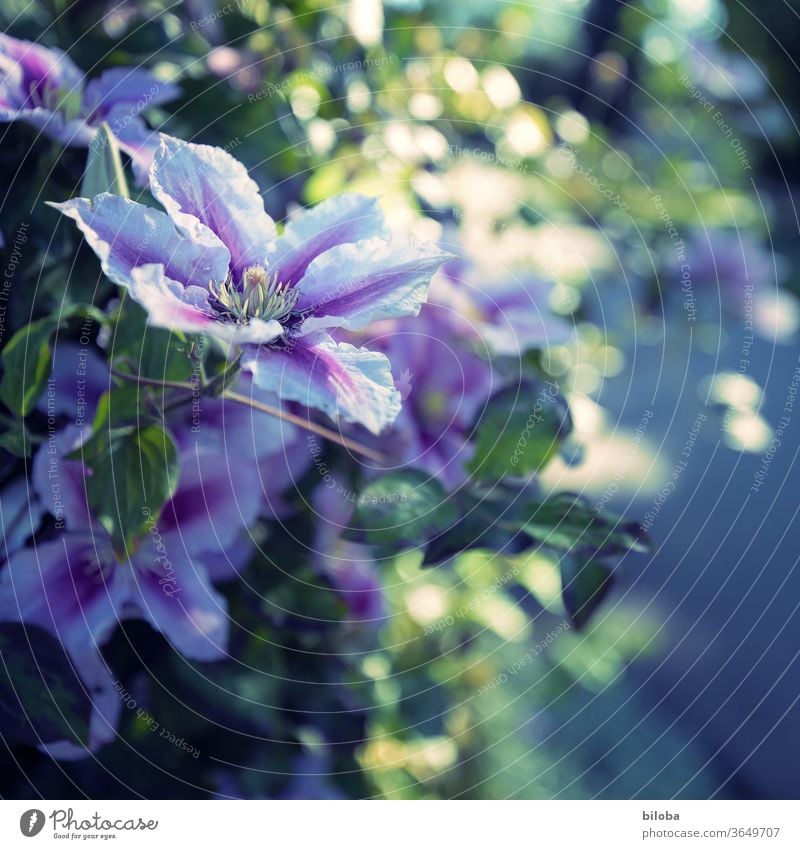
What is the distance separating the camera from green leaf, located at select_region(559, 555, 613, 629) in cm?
39

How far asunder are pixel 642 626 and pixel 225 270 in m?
1.07

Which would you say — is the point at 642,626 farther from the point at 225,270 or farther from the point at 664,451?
the point at 225,270

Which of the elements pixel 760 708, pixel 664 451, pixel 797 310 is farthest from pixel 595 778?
pixel 797 310

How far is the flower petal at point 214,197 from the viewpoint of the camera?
12.1 inches

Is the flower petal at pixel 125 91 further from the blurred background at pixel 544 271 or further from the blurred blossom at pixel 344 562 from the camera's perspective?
the blurred blossom at pixel 344 562

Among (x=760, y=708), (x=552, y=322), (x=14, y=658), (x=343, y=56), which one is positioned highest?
(x=343, y=56)

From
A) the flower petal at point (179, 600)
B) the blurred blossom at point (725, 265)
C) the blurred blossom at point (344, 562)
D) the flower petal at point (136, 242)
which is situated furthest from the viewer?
the blurred blossom at point (725, 265)

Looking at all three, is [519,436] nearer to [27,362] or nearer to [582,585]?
[582,585]

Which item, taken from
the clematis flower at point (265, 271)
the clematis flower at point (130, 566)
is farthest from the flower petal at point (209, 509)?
the clematis flower at point (265, 271)

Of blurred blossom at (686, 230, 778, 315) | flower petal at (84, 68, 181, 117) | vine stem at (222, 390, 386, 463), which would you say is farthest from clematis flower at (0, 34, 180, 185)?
blurred blossom at (686, 230, 778, 315)

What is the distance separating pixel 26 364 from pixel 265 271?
0.11 meters

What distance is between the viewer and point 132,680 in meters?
0.44
